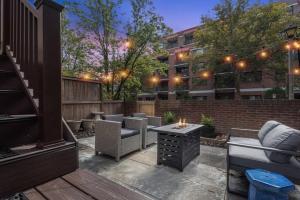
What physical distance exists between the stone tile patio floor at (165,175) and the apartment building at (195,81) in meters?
11.6

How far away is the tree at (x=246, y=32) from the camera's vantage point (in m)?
9.66

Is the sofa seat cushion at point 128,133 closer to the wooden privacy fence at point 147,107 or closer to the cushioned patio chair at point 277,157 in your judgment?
the cushioned patio chair at point 277,157

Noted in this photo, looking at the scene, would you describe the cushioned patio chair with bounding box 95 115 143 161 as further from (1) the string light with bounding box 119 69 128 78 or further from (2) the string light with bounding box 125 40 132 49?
(2) the string light with bounding box 125 40 132 49

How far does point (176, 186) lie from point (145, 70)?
6.76 m

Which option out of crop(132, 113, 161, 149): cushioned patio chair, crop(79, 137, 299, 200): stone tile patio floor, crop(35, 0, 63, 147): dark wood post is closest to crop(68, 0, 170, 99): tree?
crop(132, 113, 161, 149): cushioned patio chair

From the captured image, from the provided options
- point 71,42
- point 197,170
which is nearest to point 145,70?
point 71,42

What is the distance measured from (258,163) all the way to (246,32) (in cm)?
Result: 1064

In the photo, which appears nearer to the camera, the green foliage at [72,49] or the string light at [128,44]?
the string light at [128,44]

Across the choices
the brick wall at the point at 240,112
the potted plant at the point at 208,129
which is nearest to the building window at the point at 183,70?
the brick wall at the point at 240,112

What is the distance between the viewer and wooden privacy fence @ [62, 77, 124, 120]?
5352 mm

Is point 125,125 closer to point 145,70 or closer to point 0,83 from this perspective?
point 0,83

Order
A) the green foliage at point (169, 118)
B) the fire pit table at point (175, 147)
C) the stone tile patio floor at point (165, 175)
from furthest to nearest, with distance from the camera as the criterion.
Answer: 1. the green foliage at point (169, 118)
2. the fire pit table at point (175, 147)
3. the stone tile patio floor at point (165, 175)

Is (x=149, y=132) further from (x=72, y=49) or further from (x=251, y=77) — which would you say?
(x=251, y=77)

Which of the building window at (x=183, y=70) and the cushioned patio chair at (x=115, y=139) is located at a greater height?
the building window at (x=183, y=70)
